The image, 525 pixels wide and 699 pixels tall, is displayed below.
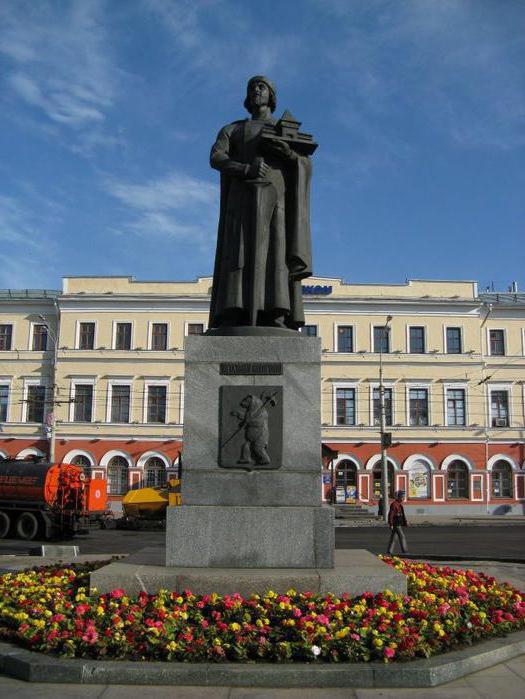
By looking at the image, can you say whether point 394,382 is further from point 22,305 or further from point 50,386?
point 22,305

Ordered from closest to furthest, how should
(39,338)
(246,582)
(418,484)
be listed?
1. (246,582)
2. (418,484)
3. (39,338)

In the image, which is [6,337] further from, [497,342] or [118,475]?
[497,342]

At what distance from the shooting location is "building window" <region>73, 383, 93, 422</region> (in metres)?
44.6

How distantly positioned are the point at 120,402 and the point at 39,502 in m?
19.4

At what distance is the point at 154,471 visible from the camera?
43.9 metres

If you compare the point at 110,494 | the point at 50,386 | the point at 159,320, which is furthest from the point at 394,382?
the point at 50,386

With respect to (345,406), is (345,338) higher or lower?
higher

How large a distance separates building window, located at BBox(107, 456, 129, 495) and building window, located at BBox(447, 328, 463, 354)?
21.4 meters

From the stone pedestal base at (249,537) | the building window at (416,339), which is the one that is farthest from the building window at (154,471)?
the stone pedestal base at (249,537)

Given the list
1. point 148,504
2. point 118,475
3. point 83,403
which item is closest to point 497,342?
point 118,475

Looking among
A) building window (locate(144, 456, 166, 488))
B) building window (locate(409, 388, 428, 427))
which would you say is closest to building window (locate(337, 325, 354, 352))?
building window (locate(409, 388, 428, 427))

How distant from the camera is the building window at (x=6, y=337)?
152 ft

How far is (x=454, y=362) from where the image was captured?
147ft

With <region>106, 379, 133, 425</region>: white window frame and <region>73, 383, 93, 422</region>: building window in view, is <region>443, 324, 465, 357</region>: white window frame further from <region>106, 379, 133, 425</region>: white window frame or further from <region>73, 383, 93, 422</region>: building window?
<region>73, 383, 93, 422</region>: building window
